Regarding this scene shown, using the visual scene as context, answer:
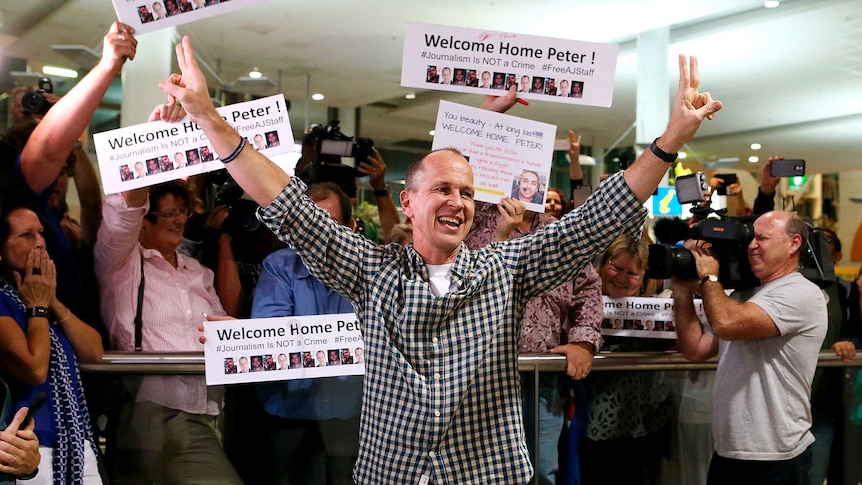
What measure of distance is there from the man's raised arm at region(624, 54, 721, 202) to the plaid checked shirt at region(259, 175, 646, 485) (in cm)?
4

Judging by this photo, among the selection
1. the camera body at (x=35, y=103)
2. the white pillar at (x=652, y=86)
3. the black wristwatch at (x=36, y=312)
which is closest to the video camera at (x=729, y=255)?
the black wristwatch at (x=36, y=312)

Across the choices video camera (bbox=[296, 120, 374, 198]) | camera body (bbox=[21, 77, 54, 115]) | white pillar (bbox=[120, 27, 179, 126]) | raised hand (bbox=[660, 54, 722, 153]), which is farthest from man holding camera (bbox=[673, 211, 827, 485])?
white pillar (bbox=[120, 27, 179, 126])

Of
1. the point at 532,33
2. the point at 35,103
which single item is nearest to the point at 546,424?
the point at 35,103

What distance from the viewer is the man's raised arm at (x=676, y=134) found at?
1802mm

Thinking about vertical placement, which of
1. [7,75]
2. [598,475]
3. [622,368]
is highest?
[7,75]

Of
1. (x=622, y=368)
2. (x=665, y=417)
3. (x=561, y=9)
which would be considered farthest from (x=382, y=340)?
(x=561, y=9)

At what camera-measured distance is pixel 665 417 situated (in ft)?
10.7

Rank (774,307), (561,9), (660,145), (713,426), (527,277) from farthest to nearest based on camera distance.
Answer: (561,9) < (713,426) < (774,307) < (527,277) < (660,145)

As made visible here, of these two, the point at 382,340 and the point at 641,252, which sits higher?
the point at 641,252

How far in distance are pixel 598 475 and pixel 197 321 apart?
160 cm

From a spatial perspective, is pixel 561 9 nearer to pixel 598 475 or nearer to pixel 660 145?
pixel 598 475

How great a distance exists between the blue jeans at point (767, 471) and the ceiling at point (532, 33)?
17.5ft

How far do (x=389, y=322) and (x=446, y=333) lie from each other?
14 cm

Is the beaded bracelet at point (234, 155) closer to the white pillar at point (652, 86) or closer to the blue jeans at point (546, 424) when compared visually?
the blue jeans at point (546, 424)
